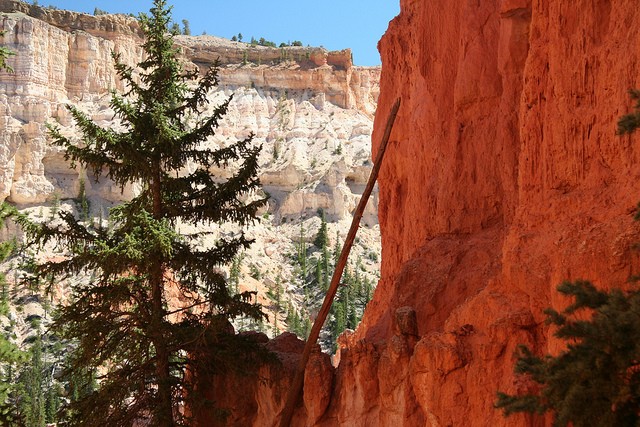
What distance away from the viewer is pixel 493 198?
47.1 ft

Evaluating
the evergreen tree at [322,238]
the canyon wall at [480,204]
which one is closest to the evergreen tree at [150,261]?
the canyon wall at [480,204]

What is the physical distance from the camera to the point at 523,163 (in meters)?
11.5

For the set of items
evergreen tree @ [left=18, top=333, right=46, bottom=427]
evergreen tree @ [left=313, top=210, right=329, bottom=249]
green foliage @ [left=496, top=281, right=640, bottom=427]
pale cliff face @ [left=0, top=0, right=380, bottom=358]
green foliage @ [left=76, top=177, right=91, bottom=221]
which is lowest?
green foliage @ [left=496, top=281, right=640, bottom=427]

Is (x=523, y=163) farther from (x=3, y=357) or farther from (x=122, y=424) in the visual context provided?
(x=3, y=357)

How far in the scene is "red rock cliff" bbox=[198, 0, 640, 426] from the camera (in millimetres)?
9859

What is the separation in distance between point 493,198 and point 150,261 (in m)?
6.40

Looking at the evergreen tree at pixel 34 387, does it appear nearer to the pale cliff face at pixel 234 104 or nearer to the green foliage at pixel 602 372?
the pale cliff face at pixel 234 104

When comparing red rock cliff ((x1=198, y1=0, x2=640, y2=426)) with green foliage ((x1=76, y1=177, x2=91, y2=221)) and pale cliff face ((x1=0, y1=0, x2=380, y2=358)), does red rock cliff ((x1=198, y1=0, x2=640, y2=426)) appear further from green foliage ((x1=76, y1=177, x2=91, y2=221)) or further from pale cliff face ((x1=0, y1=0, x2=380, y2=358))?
green foliage ((x1=76, y1=177, x2=91, y2=221))

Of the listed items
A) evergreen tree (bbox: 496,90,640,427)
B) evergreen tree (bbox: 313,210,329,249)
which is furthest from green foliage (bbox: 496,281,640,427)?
evergreen tree (bbox: 313,210,329,249)

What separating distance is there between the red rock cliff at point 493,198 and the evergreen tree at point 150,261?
210cm

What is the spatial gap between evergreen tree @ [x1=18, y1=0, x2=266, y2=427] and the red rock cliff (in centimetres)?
210

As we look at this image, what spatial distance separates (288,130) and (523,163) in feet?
282

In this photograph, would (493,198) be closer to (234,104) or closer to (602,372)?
(602,372)

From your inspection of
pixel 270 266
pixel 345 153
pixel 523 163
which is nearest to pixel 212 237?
pixel 270 266
